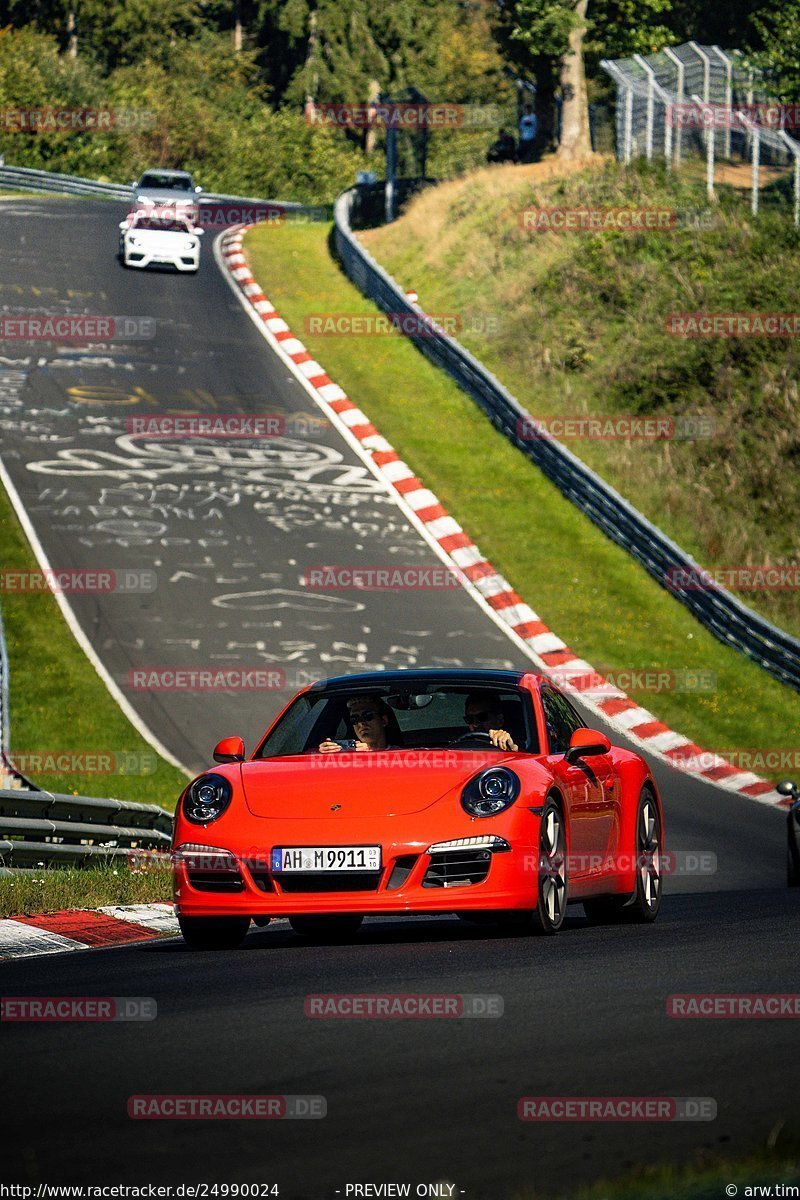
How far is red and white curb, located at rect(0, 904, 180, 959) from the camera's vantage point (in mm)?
9391

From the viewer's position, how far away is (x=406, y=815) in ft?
28.7

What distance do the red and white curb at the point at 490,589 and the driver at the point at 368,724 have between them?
727 cm

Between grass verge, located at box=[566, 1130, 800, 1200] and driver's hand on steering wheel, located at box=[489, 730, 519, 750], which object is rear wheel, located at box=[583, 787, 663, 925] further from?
grass verge, located at box=[566, 1130, 800, 1200]

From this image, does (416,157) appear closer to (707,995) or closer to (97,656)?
(97,656)

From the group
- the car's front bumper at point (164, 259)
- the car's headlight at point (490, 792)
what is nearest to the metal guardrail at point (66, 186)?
the car's front bumper at point (164, 259)

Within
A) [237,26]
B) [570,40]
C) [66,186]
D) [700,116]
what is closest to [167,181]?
[570,40]

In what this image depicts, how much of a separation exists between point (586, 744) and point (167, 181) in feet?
120

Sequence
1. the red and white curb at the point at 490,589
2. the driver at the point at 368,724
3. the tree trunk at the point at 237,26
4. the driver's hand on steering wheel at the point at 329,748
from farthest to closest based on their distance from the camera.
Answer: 1. the tree trunk at the point at 237,26
2. the red and white curb at the point at 490,589
3. the driver at the point at 368,724
4. the driver's hand on steering wheel at the point at 329,748

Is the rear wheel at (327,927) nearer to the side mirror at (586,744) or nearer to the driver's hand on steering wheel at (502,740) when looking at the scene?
the driver's hand on steering wheel at (502,740)

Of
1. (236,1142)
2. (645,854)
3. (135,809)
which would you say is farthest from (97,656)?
(236,1142)

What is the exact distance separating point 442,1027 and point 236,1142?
1700 millimetres

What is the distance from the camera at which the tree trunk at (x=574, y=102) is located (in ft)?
153

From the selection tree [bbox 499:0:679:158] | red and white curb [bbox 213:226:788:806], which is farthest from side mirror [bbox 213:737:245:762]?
tree [bbox 499:0:679:158]

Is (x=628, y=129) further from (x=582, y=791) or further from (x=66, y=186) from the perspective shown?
(x=582, y=791)
